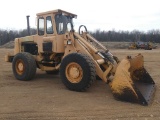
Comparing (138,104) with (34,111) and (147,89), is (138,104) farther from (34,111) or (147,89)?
(34,111)

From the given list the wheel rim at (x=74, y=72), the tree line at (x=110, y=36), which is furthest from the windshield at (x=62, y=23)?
the tree line at (x=110, y=36)

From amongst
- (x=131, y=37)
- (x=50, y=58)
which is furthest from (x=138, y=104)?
(x=131, y=37)

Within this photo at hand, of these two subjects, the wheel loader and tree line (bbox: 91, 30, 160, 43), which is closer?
the wheel loader

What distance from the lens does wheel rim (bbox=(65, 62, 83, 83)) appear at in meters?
8.05

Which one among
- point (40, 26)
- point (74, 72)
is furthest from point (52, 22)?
point (74, 72)

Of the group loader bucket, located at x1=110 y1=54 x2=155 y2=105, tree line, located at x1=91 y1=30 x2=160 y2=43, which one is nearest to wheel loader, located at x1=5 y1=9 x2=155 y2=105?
loader bucket, located at x1=110 y1=54 x2=155 y2=105

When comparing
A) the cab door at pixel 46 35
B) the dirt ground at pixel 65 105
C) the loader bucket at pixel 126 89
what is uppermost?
the cab door at pixel 46 35

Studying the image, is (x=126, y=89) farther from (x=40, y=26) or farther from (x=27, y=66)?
(x=40, y=26)

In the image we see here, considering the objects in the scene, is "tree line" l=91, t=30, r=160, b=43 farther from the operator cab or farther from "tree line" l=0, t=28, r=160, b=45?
the operator cab

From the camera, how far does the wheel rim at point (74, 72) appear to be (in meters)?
8.05

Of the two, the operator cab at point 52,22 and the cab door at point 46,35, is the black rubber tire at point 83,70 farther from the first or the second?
the operator cab at point 52,22

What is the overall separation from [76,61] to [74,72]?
1.17 feet

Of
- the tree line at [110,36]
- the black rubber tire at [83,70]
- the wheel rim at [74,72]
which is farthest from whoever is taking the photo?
the tree line at [110,36]

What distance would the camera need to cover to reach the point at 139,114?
607 centimetres
